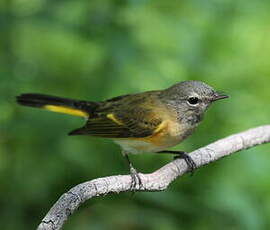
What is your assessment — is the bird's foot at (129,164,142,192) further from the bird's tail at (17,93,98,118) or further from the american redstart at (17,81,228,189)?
the bird's tail at (17,93,98,118)

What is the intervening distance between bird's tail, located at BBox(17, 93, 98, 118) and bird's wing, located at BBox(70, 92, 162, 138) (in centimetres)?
11

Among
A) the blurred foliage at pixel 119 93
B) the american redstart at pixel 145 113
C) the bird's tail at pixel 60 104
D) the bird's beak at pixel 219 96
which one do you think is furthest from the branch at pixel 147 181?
the bird's tail at pixel 60 104

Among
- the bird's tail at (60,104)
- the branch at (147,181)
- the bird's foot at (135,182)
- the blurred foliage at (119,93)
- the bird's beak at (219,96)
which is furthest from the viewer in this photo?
the bird's tail at (60,104)

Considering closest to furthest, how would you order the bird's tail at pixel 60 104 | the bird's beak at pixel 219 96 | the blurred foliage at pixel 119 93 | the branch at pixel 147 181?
the branch at pixel 147 181 < the bird's beak at pixel 219 96 < the blurred foliage at pixel 119 93 < the bird's tail at pixel 60 104

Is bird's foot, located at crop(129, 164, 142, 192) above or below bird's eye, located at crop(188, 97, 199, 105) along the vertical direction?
below

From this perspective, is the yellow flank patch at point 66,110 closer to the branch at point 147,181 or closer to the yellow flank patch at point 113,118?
the yellow flank patch at point 113,118

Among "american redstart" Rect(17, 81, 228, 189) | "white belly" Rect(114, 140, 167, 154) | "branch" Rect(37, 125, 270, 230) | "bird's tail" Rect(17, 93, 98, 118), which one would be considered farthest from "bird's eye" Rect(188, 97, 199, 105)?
"bird's tail" Rect(17, 93, 98, 118)

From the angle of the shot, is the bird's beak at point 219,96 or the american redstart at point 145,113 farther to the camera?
the american redstart at point 145,113

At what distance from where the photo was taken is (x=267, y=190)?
206 inches

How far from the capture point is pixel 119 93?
5.53 meters

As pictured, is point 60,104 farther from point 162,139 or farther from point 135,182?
point 135,182

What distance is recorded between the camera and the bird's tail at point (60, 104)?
5.23 m

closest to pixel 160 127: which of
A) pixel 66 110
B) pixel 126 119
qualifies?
pixel 126 119

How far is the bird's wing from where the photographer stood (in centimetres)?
505
